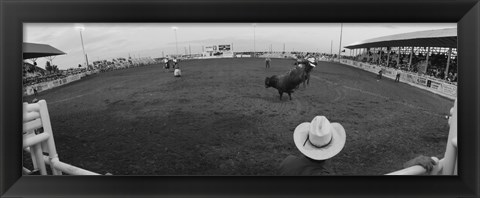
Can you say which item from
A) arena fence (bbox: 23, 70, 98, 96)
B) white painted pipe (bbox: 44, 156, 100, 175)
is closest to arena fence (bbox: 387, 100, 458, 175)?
white painted pipe (bbox: 44, 156, 100, 175)

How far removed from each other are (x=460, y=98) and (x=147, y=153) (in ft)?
5.30

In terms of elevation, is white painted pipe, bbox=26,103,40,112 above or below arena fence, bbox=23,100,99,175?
above

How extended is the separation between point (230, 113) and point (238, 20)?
1059 mm

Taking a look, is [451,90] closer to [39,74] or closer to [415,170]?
[415,170]

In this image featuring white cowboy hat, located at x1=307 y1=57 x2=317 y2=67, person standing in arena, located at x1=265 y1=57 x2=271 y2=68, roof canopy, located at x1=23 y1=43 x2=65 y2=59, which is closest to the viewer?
roof canopy, located at x1=23 y1=43 x2=65 y2=59

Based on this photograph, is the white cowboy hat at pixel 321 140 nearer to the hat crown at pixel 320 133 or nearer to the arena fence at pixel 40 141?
the hat crown at pixel 320 133

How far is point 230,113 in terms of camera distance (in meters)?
1.76

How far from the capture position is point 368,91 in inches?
79.5

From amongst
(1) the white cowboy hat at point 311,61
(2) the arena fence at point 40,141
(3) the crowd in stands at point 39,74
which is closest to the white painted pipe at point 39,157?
(2) the arena fence at point 40,141

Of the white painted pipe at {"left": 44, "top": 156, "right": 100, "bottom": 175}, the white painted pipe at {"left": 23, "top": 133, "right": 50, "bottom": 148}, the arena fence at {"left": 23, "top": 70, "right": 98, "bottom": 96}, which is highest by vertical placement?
the arena fence at {"left": 23, "top": 70, "right": 98, "bottom": 96}

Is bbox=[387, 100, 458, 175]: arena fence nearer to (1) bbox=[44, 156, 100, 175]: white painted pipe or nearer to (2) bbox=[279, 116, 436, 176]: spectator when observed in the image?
(2) bbox=[279, 116, 436, 176]: spectator

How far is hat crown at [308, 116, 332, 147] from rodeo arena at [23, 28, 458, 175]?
0.26 meters

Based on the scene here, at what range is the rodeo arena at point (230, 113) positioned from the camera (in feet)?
4.87

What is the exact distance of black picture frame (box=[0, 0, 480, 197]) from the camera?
73cm
